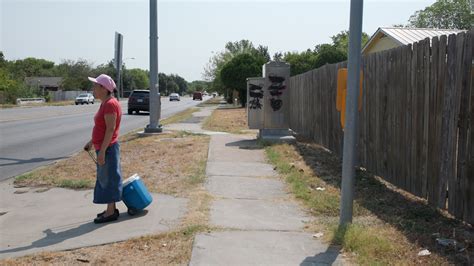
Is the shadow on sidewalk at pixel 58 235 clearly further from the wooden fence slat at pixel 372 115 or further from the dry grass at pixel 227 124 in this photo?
the dry grass at pixel 227 124

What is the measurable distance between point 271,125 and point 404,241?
9311 millimetres

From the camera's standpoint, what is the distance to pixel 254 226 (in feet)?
18.3

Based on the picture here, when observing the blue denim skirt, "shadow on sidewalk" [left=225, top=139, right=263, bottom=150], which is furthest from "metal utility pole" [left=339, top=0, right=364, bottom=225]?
"shadow on sidewalk" [left=225, top=139, right=263, bottom=150]

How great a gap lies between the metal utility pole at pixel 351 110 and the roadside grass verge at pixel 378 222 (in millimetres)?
273

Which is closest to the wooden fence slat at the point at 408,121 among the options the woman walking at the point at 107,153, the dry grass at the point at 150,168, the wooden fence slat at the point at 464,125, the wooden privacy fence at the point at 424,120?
the wooden privacy fence at the point at 424,120

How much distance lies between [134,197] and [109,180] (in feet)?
1.25

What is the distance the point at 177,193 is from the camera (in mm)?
7266

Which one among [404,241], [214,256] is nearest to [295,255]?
[214,256]

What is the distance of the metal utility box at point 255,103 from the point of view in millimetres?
14414

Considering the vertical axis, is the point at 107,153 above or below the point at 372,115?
below

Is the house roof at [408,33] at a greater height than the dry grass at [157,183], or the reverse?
the house roof at [408,33]

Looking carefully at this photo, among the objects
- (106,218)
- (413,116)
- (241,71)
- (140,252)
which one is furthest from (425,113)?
(241,71)

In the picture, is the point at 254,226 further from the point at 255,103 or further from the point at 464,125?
the point at 255,103

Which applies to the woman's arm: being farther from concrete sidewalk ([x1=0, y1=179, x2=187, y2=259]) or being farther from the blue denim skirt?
concrete sidewalk ([x1=0, y1=179, x2=187, y2=259])
